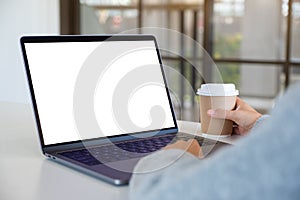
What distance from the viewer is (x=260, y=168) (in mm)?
483

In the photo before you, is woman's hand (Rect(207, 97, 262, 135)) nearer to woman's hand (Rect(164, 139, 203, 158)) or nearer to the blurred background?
woman's hand (Rect(164, 139, 203, 158))

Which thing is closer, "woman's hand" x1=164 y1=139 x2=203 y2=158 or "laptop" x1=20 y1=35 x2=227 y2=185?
"woman's hand" x1=164 y1=139 x2=203 y2=158

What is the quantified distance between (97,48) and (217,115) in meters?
0.29

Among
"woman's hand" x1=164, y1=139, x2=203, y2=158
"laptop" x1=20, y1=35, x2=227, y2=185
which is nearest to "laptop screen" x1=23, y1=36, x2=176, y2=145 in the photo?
"laptop" x1=20, y1=35, x2=227, y2=185

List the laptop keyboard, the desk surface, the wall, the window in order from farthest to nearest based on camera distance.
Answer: the window → the wall → the laptop keyboard → the desk surface

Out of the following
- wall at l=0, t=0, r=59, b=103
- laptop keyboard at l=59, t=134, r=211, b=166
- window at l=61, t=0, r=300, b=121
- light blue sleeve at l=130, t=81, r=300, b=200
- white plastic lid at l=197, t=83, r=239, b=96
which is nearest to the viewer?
light blue sleeve at l=130, t=81, r=300, b=200

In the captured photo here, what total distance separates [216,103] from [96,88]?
267mm

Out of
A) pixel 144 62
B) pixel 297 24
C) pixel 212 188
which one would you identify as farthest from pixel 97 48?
pixel 297 24

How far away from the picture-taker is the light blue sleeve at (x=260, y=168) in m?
0.48

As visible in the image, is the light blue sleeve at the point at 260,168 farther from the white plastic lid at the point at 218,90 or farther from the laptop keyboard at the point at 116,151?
the white plastic lid at the point at 218,90

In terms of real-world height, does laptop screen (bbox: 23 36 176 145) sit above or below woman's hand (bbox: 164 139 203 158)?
above

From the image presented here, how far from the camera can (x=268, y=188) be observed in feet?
1.59

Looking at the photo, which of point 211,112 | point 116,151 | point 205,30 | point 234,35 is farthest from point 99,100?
point 234,35

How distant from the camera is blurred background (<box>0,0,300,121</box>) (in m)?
2.36
